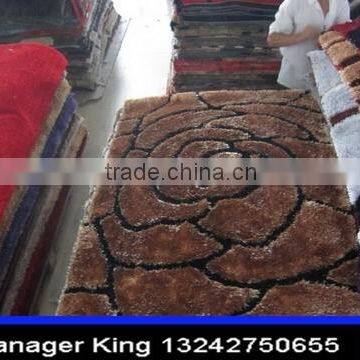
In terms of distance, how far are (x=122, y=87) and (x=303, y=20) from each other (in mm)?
1403

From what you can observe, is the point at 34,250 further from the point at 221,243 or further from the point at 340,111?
the point at 340,111

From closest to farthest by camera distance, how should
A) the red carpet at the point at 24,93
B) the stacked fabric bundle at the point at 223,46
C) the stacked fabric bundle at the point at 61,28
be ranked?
the red carpet at the point at 24,93 < the stacked fabric bundle at the point at 223,46 < the stacked fabric bundle at the point at 61,28

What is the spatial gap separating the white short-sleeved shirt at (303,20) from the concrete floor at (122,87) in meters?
1.06

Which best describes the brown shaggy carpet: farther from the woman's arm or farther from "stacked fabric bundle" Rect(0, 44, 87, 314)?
the woman's arm

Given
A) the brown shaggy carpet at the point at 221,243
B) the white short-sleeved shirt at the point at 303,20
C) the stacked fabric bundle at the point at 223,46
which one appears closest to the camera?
the brown shaggy carpet at the point at 221,243

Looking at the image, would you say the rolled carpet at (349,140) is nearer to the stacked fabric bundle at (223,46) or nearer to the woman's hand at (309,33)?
the woman's hand at (309,33)

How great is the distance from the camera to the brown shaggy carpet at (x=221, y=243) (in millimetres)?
1144

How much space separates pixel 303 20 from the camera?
6.07ft

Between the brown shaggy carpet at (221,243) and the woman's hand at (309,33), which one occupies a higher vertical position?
the woman's hand at (309,33)

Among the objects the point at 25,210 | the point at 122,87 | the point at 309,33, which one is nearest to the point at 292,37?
the point at 309,33

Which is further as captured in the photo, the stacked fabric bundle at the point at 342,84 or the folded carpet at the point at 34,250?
A: the folded carpet at the point at 34,250

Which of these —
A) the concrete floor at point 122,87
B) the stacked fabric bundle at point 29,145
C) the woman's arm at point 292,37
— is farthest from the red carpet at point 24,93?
the woman's arm at point 292,37

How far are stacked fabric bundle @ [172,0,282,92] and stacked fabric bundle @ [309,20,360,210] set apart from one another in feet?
2.17

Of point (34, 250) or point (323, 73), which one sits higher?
point (323, 73)
